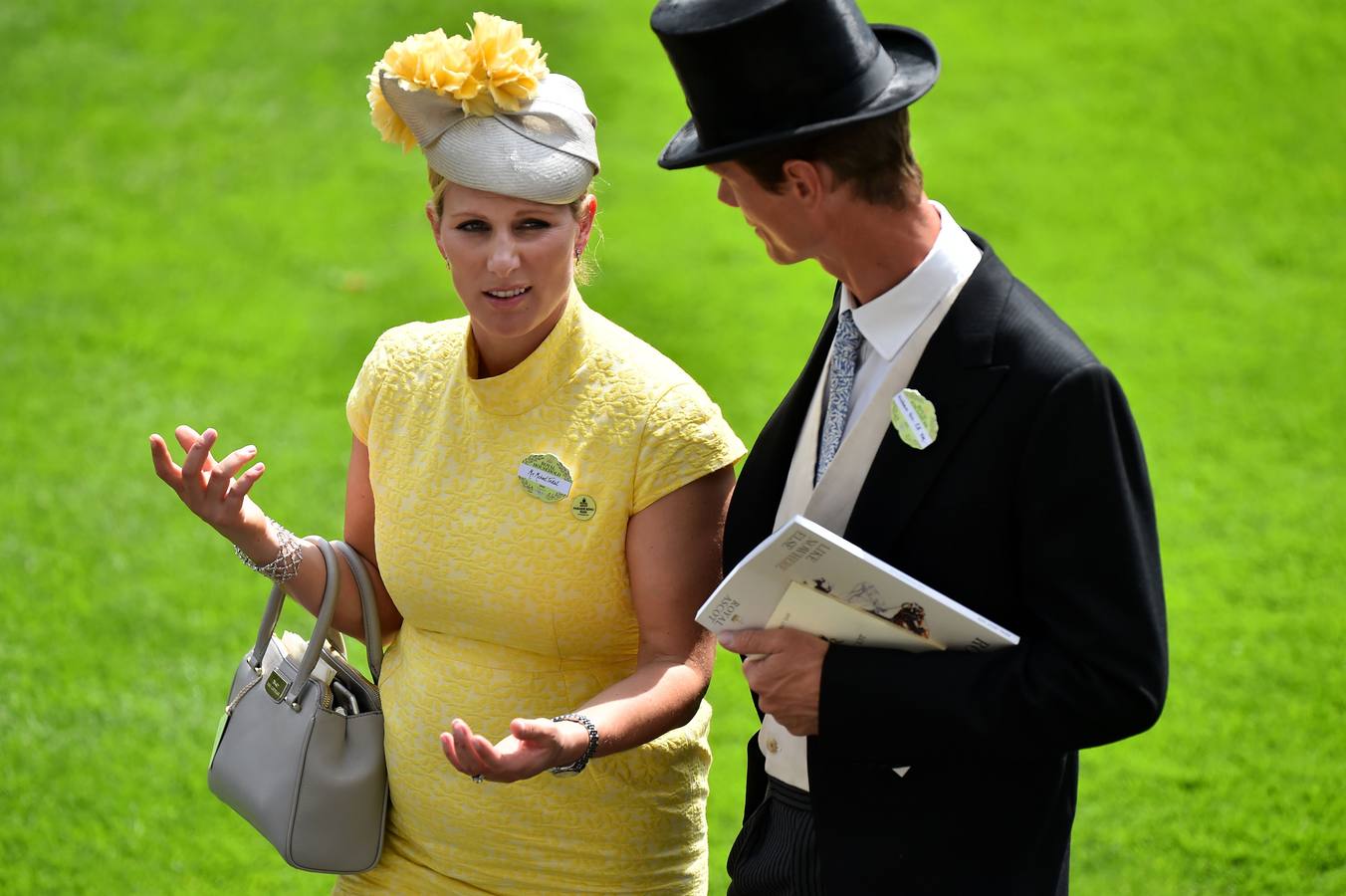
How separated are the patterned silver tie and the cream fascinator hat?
59 centimetres

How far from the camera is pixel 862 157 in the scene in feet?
7.21

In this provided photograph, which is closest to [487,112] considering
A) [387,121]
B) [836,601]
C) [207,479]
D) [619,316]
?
[387,121]

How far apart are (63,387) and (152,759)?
257 centimetres

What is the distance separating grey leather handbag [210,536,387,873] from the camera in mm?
2783

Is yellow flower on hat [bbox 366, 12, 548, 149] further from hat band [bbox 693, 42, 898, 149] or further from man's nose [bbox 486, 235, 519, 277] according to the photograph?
hat band [bbox 693, 42, 898, 149]

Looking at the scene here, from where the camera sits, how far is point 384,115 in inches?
109

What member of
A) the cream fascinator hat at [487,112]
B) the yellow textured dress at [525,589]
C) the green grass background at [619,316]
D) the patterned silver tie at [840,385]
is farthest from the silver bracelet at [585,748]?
the green grass background at [619,316]

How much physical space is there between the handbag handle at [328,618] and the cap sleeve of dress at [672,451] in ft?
2.08

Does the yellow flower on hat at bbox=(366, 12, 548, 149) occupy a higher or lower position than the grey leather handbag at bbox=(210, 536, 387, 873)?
higher

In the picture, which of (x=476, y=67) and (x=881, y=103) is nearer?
(x=881, y=103)

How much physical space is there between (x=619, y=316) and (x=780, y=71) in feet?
17.0

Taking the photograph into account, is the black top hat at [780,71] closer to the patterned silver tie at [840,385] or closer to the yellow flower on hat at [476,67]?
the patterned silver tie at [840,385]

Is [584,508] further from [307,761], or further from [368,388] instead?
→ [307,761]

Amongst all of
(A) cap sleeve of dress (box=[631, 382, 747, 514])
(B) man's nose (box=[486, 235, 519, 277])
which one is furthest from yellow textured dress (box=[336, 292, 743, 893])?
(B) man's nose (box=[486, 235, 519, 277])
